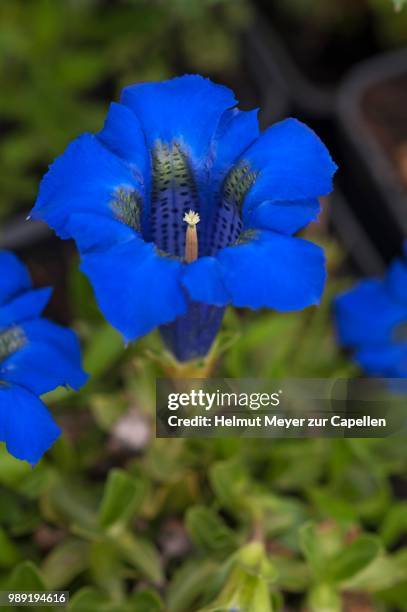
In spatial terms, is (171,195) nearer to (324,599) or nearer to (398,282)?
(398,282)

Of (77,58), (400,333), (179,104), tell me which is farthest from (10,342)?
(77,58)

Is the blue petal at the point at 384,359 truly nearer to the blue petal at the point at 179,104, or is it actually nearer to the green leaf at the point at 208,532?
the green leaf at the point at 208,532

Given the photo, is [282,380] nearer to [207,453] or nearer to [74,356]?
[207,453]

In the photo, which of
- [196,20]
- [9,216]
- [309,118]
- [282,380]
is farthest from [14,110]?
[282,380]

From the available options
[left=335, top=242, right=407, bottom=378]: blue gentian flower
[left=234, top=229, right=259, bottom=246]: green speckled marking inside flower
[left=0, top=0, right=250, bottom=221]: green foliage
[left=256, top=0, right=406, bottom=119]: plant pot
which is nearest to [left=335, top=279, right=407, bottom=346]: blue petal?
[left=335, top=242, right=407, bottom=378]: blue gentian flower

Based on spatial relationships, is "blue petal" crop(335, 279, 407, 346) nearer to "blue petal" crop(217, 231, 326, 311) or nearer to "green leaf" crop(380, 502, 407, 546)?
"green leaf" crop(380, 502, 407, 546)

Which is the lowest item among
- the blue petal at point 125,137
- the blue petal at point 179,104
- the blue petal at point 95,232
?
the blue petal at point 95,232

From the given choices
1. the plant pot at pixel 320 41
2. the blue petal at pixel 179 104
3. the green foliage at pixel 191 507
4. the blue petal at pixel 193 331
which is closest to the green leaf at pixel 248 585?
the green foliage at pixel 191 507
